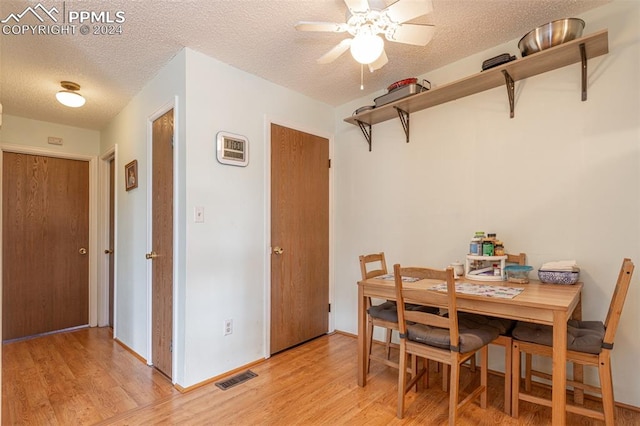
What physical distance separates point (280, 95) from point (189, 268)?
67.7 inches

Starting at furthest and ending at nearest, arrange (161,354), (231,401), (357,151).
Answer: (357,151) < (161,354) < (231,401)

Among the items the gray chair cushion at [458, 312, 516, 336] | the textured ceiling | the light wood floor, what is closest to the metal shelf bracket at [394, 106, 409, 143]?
the textured ceiling

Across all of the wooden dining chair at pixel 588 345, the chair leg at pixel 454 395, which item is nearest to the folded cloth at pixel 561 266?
the wooden dining chair at pixel 588 345

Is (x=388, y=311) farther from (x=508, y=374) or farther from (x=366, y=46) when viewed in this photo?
(x=366, y=46)

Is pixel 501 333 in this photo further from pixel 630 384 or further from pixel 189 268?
pixel 189 268

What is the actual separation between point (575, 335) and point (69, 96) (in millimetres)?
3968

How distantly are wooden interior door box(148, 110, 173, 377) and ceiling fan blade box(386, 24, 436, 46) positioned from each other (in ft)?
5.68

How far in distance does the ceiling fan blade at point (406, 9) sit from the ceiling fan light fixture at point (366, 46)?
0.13 m

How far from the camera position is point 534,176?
7.45 feet

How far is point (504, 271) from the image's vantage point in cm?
215

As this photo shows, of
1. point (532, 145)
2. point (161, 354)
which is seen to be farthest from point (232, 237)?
point (532, 145)

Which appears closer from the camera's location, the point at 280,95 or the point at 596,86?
the point at 596,86

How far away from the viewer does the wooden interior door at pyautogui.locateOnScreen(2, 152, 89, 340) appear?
3.45 metres

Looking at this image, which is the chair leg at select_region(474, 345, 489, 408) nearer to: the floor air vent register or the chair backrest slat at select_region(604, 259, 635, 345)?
the chair backrest slat at select_region(604, 259, 635, 345)
